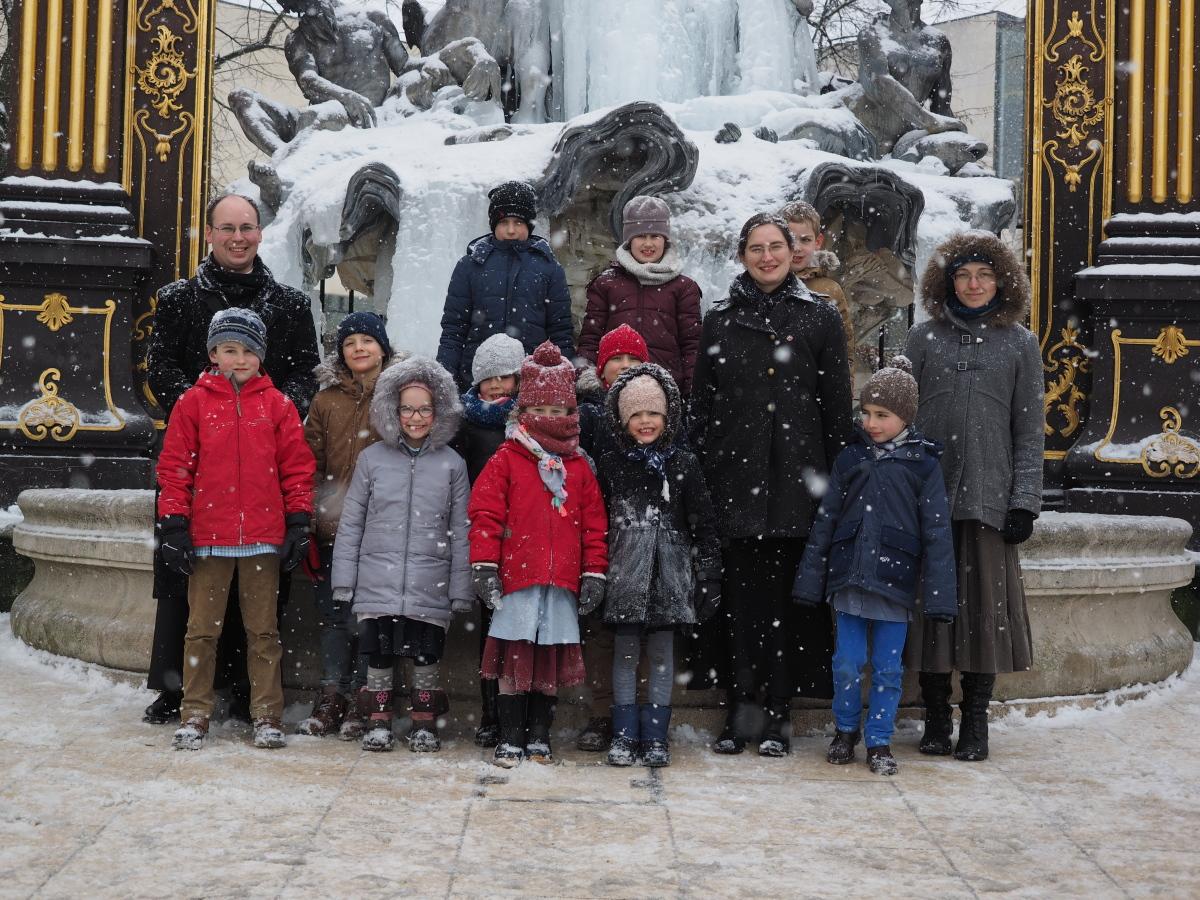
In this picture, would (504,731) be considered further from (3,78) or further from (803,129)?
(3,78)

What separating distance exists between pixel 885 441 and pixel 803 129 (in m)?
4.35

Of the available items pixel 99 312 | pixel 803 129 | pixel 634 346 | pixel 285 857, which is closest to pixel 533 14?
pixel 803 129

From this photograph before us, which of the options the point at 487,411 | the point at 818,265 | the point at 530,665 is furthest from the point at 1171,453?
the point at 530,665

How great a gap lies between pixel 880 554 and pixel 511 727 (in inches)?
49.4

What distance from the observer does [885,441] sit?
15.0ft

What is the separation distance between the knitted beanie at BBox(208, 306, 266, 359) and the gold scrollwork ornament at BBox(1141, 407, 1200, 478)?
5404 mm

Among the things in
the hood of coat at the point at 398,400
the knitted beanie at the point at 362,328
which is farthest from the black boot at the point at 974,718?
the knitted beanie at the point at 362,328

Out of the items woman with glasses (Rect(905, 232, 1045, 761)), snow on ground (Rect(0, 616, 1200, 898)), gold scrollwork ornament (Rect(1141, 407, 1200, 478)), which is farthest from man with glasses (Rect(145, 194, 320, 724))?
gold scrollwork ornament (Rect(1141, 407, 1200, 478))

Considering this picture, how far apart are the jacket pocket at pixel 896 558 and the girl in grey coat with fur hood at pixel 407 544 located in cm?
130

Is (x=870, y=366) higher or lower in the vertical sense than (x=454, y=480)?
higher

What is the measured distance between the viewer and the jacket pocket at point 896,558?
14.6 feet

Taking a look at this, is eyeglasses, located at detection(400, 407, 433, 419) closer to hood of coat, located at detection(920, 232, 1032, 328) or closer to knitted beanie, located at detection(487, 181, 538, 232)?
knitted beanie, located at detection(487, 181, 538, 232)

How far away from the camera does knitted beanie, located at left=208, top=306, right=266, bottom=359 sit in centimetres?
468

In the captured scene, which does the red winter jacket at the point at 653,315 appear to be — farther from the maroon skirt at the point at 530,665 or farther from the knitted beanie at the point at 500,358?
the maroon skirt at the point at 530,665
